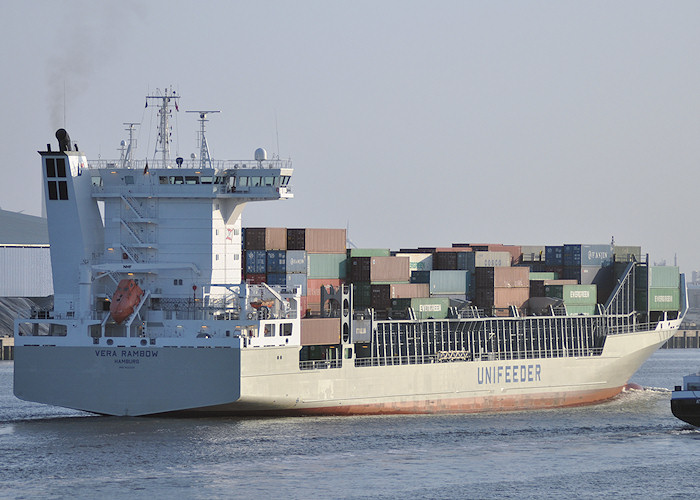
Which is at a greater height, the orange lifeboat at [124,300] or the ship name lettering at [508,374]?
the orange lifeboat at [124,300]

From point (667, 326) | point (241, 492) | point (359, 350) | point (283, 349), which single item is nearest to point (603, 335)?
point (667, 326)

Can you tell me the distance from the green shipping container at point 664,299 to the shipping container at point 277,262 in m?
23.5

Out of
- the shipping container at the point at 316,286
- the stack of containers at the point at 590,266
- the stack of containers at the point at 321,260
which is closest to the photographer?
the shipping container at the point at 316,286

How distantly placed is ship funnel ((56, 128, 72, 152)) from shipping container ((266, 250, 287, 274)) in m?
9.71

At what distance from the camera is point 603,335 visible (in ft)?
216

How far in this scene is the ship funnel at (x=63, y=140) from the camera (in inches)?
2023

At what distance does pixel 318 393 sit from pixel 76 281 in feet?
35.5

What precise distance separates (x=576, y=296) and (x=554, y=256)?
4.89 metres

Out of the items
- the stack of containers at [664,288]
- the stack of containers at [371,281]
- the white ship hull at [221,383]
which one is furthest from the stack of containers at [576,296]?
the stack of containers at [371,281]

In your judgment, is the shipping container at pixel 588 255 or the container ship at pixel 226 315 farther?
the shipping container at pixel 588 255

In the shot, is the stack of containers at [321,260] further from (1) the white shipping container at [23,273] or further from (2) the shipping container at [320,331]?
(1) the white shipping container at [23,273]

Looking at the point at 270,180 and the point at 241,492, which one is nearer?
the point at 241,492

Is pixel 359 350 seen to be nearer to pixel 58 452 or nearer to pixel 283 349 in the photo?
pixel 283 349

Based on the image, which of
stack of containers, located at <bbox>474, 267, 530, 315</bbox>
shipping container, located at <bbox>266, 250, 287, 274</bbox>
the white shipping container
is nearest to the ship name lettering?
stack of containers, located at <bbox>474, 267, 530, 315</bbox>
